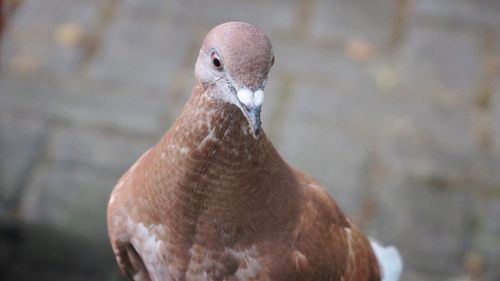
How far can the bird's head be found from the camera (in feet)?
4.51

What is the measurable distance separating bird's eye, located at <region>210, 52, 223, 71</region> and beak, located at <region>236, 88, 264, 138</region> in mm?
80

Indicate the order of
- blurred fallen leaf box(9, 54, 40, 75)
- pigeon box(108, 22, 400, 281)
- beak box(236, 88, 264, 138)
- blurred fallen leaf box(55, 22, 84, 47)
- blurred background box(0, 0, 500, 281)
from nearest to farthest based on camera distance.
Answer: beak box(236, 88, 264, 138)
pigeon box(108, 22, 400, 281)
blurred background box(0, 0, 500, 281)
blurred fallen leaf box(9, 54, 40, 75)
blurred fallen leaf box(55, 22, 84, 47)

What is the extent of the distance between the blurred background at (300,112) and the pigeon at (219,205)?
1240mm

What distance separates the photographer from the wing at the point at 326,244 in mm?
1711

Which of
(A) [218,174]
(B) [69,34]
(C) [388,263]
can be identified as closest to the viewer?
(A) [218,174]

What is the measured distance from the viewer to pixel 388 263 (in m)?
2.13

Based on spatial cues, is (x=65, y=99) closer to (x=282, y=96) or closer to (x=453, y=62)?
(x=282, y=96)

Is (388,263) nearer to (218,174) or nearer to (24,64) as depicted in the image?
(218,174)

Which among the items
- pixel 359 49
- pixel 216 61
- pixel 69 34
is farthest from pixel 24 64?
pixel 216 61

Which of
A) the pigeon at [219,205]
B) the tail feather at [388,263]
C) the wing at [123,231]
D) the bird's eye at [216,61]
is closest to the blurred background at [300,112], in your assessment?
the tail feather at [388,263]

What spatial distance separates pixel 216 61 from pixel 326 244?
557mm

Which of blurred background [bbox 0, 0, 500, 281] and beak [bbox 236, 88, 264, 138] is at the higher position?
beak [bbox 236, 88, 264, 138]

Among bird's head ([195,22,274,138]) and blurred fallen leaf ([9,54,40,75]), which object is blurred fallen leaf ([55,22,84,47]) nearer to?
blurred fallen leaf ([9,54,40,75])

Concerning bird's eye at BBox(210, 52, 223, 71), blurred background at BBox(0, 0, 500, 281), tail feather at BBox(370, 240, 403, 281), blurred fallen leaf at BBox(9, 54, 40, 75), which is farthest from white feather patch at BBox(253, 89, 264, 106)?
blurred fallen leaf at BBox(9, 54, 40, 75)
